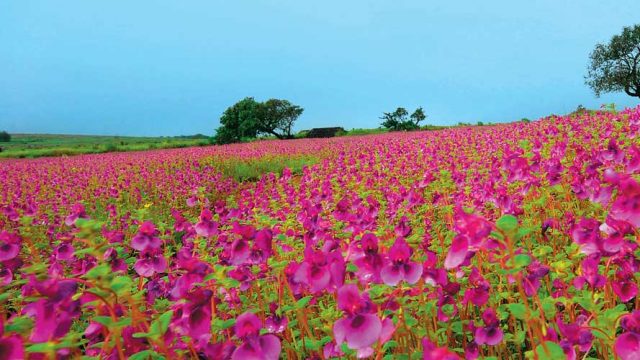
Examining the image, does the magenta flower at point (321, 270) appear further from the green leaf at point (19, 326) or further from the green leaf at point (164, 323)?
the green leaf at point (19, 326)

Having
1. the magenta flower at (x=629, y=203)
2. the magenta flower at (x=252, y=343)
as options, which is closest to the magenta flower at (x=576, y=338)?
the magenta flower at (x=629, y=203)

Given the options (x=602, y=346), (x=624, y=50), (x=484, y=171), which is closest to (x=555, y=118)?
(x=484, y=171)

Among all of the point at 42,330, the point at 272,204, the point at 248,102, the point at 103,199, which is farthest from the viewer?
the point at 248,102

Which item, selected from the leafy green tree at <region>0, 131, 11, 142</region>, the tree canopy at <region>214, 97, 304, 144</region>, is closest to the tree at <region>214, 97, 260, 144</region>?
the tree canopy at <region>214, 97, 304, 144</region>

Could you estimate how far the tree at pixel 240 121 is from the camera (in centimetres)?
4109

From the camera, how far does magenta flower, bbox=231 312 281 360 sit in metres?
1.24

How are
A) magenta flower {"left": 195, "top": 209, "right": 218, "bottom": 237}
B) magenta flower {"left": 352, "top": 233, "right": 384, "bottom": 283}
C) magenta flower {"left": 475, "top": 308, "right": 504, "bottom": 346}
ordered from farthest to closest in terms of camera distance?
1. magenta flower {"left": 195, "top": 209, "right": 218, "bottom": 237}
2. magenta flower {"left": 475, "top": 308, "right": 504, "bottom": 346}
3. magenta flower {"left": 352, "top": 233, "right": 384, "bottom": 283}

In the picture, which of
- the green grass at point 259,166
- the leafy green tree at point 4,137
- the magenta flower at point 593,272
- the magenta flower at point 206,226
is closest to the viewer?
the magenta flower at point 593,272

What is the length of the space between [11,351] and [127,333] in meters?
0.65

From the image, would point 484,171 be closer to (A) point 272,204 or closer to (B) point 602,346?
(A) point 272,204

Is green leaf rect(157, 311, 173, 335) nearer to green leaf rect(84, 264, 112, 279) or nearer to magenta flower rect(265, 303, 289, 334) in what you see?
green leaf rect(84, 264, 112, 279)

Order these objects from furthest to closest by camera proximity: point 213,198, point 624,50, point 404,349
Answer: point 624,50
point 213,198
point 404,349

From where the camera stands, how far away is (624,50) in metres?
36.9

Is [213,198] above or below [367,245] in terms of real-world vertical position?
below
